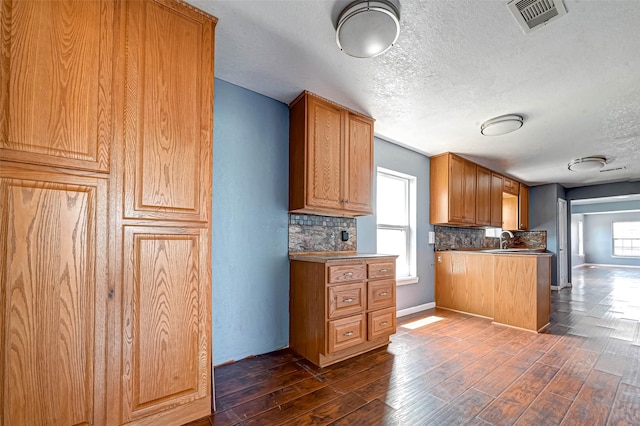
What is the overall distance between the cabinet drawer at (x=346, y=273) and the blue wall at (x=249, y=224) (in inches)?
24.1

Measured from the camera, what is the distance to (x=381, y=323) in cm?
271

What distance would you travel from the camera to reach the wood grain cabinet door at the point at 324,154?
2588mm

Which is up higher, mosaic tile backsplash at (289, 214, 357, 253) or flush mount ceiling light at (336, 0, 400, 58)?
flush mount ceiling light at (336, 0, 400, 58)

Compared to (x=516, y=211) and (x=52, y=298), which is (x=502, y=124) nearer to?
(x=52, y=298)

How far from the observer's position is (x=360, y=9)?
5.06ft

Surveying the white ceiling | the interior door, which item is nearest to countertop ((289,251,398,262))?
the white ceiling

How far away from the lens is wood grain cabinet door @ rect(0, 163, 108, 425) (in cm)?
115

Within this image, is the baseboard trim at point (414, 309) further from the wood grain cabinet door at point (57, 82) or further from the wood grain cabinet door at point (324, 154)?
the wood grain cabinet door at point (57, 82)

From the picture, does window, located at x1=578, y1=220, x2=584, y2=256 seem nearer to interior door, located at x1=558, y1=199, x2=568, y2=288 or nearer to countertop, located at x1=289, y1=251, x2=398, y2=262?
interior door, located at x1=558, y1=199, x2=568, y2=288

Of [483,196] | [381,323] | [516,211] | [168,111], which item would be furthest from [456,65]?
[516,211]

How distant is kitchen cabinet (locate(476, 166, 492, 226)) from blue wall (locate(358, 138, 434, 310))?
1.06 metres

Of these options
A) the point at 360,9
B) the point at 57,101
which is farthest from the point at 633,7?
the point at 57,101

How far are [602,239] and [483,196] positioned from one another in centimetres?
1065

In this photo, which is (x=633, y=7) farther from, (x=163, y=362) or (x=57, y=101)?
(x=163, y=362)
